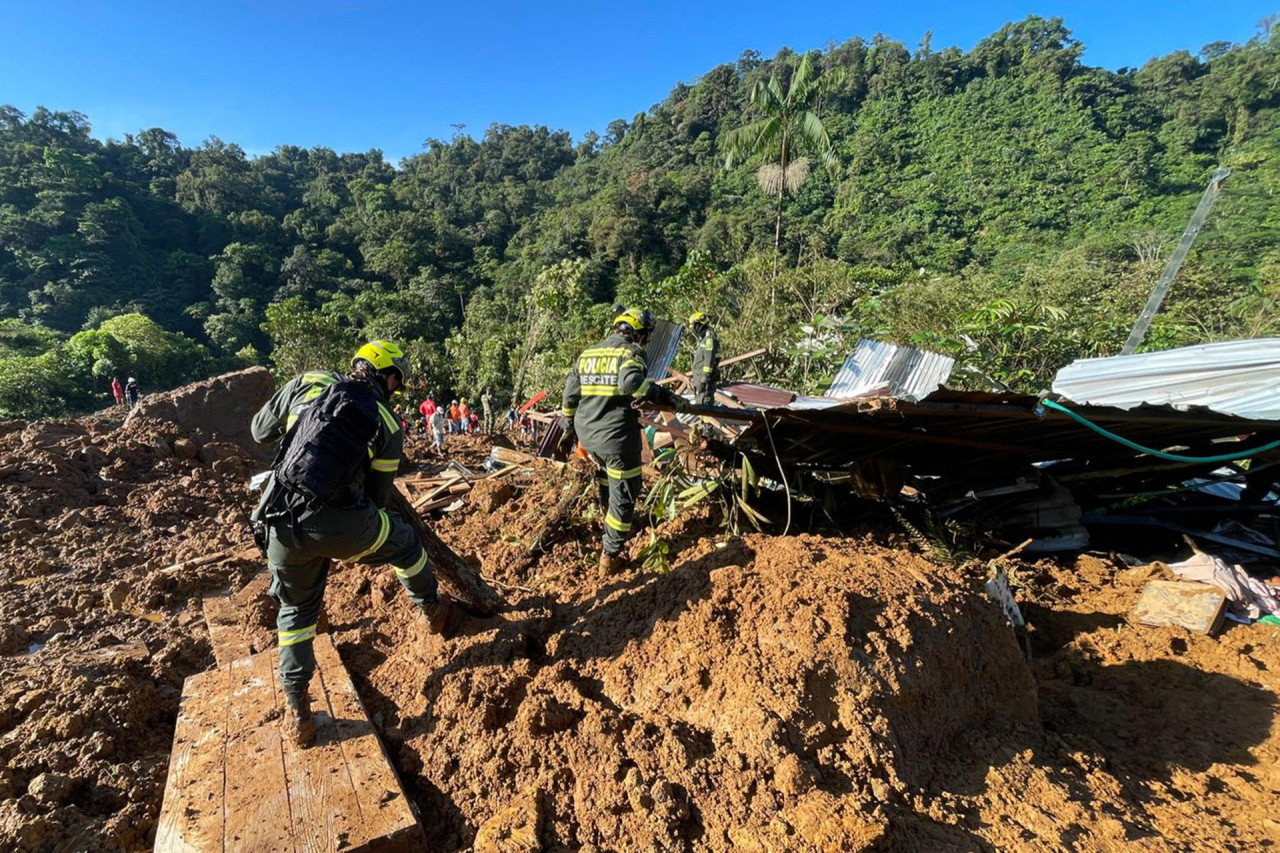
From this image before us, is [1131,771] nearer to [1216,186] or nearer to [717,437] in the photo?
[717,437]

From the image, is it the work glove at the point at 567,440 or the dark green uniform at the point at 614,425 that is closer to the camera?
the dark green uniform at the point at 614,425

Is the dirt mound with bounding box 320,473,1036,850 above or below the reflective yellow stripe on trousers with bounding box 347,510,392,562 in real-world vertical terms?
below

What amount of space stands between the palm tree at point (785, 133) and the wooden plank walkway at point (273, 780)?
1252 centimetres

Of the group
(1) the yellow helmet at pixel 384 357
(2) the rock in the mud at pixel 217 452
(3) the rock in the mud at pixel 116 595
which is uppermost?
(1) the yellow helmet at pixel 384 357

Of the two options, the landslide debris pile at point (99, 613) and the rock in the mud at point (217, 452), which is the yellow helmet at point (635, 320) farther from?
the rock in the mud at point (217, 452)

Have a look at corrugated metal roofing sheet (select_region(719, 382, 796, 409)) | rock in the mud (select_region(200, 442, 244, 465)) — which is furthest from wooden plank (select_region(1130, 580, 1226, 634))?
rock in the mud (select_region(200, 442, 244, 465))

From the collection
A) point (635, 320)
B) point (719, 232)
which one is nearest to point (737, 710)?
point (635, 320)

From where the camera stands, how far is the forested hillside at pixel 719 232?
1421 centimetres

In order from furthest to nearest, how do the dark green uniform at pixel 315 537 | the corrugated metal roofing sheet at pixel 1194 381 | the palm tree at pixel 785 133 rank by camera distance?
1. the palm tree at pixel 785 133
2. the corrugated metal roofing sheet at pixel 1194 381
3. the dark green uniform at pixel 315 537

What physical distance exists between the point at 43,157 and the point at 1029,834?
261 feet

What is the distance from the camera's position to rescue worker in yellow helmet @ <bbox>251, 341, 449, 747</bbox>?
2.36m

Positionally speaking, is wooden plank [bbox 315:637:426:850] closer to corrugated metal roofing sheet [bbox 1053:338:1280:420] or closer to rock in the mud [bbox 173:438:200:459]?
corrugated metal roofing sheet [bbox 1053:338:1280:420]

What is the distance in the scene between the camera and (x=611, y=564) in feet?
11.8

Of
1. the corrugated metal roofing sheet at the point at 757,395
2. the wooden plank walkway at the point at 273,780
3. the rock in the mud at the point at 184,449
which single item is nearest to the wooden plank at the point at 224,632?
the wooden plank walkway at the point at 273,780
